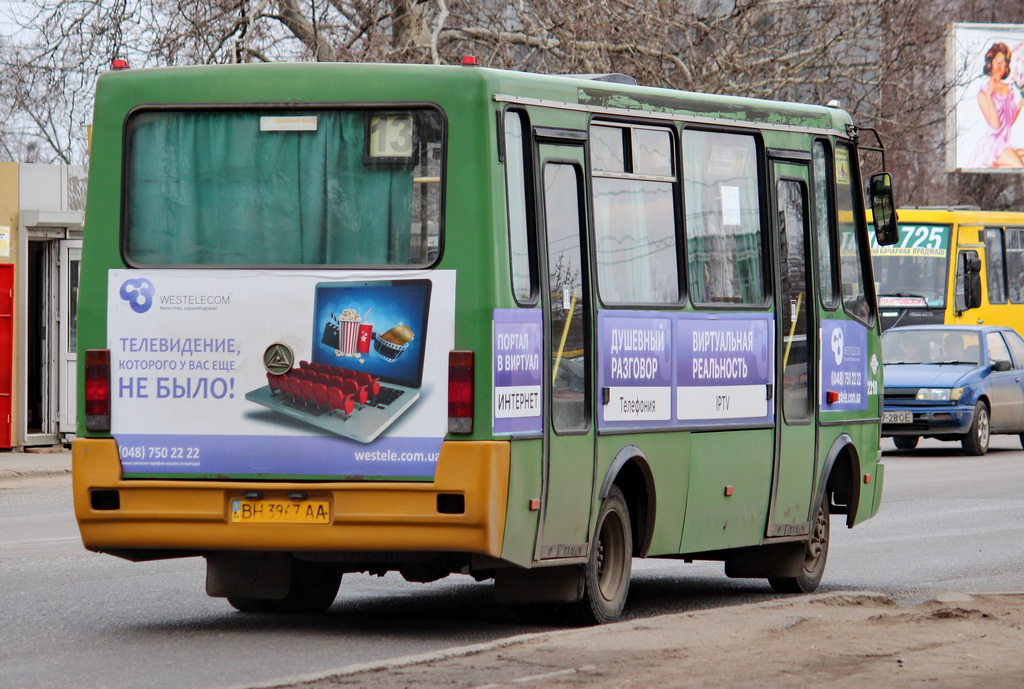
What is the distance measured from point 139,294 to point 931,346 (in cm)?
1908

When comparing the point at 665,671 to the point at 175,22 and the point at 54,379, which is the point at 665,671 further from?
the point at 175,22

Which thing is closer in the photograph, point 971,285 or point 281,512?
point 281,512

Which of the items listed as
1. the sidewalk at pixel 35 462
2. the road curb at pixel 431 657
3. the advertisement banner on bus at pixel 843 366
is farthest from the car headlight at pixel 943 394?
the road curb at pixel 431 657

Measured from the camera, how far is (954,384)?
25.6 metres

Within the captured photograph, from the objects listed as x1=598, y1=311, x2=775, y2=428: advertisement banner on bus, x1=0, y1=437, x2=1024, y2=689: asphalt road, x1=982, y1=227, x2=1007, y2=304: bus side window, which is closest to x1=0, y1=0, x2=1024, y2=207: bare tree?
x1=982, y1=227, x2=1007, y2=304: bus side window

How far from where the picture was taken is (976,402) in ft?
84.6

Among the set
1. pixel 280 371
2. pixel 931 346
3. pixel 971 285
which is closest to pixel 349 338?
pixel 280 371

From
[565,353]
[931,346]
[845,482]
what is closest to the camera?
[565,353]

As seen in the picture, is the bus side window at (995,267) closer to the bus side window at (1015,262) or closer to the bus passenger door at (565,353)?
the bus side window at (1015,262)

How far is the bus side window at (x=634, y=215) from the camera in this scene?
9977mm

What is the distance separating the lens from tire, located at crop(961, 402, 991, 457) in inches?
1017

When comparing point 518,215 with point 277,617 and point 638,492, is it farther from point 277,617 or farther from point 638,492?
point 277,617

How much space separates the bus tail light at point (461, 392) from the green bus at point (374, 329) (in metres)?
0.01

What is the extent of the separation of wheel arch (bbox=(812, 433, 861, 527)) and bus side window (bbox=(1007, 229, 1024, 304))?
24.9 metres
